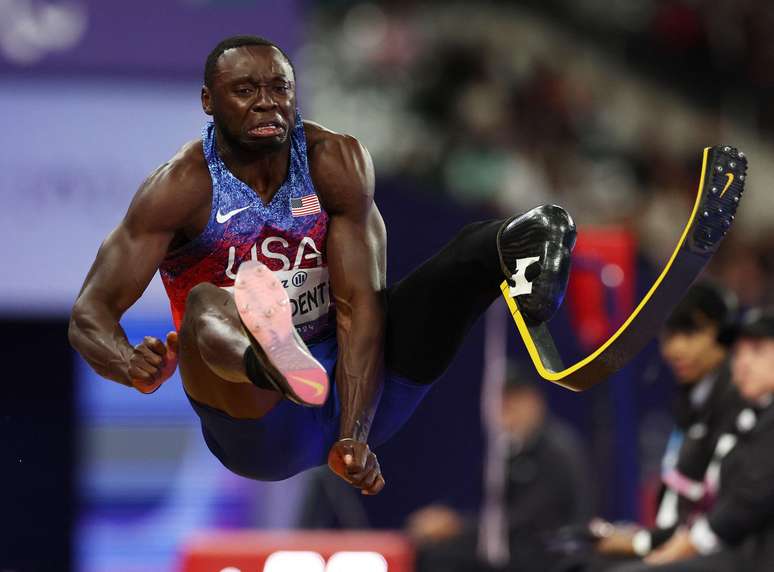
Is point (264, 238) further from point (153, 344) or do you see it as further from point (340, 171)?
point (153, 344)

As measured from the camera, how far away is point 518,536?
6.59 meters

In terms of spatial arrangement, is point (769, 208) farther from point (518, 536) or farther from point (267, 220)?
point (267, 220)

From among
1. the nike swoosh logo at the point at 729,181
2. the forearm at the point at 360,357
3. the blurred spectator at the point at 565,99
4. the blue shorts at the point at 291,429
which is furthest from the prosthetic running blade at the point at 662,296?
the blurred spectator at the point at 565,99

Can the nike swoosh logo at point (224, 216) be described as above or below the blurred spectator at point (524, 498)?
above

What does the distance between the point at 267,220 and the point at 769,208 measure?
8.64m

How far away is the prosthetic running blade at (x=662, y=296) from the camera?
3.48 m

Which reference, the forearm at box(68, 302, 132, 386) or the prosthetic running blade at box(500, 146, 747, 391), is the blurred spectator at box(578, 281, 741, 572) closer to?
the prosthetic running blade at box(500, 146, 747, 391)

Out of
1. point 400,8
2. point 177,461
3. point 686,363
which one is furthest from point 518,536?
point 400,8

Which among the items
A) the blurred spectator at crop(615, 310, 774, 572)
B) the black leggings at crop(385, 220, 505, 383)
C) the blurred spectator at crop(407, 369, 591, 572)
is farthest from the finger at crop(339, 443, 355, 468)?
the blurred spectator at crop(407, 369, 591, 572)

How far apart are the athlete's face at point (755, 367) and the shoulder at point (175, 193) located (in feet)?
7.95

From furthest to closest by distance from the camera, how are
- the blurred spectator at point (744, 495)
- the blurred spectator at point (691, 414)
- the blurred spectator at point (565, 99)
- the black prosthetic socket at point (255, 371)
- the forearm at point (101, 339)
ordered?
the blurred spectator at point (565, 99)
the blurred spectator at point (691, 414)
the blurred spectator at point (744, 495)
the forearm at point (101, 339)
the black prosthetic socket at point (255, 371)

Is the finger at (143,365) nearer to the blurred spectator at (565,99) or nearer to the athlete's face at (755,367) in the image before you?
the athlete's face at (755,367)

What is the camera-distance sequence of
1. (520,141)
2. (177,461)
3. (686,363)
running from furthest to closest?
(520,141)
(177,461)
(686,363)

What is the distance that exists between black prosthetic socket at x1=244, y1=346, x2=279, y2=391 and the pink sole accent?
0.09 m
